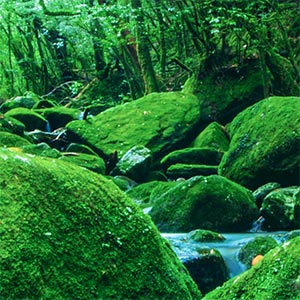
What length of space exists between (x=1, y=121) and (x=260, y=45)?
683cm

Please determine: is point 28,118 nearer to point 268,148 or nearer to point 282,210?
point 268,148

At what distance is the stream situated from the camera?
17.1 ft

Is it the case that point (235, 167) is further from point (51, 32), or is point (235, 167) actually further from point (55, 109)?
point (51, 32)

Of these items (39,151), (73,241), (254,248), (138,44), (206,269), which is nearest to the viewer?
(73,241)

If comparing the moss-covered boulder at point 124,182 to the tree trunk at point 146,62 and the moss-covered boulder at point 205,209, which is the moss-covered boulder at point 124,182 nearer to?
the moss-covered boulder at point 205,209

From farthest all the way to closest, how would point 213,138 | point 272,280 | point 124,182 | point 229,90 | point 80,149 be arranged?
point 229,90 → point 80,149 → point 213,138 → point 124,182 → point 272,280

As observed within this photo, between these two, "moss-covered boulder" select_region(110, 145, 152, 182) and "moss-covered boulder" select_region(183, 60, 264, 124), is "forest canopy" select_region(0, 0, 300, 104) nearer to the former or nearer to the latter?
"moss-covered boulder" select_region(183, 60, 264, 124)

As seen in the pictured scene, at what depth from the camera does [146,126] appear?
13.6m

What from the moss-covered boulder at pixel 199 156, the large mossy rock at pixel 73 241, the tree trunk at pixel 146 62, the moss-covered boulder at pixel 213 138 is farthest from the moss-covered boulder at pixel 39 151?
the large mossy rock at pixel 73 241

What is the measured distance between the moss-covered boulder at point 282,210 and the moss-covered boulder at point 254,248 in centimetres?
137

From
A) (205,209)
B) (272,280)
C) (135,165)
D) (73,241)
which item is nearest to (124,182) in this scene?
(135,165)

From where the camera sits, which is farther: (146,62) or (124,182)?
(146,62)

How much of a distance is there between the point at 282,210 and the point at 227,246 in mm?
1364

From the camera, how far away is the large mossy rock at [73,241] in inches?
99.1
